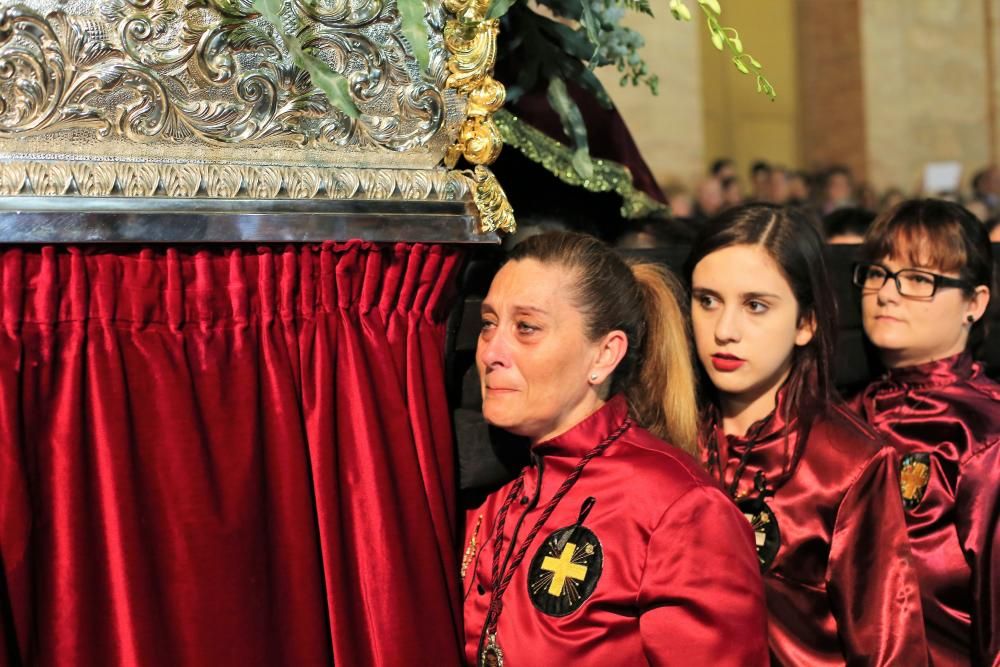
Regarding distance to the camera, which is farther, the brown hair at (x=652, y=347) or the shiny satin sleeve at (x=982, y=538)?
the shiny satin sleeve at (x=982, y=538)

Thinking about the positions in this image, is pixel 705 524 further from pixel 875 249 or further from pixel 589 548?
pixel 875 249

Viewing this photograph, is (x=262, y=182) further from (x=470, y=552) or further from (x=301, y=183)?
(x=470, y=552)

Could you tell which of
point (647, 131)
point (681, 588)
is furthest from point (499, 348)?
point (647, 131)

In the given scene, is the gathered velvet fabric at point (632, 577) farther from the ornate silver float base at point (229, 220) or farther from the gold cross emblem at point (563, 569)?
the ornate silver float base at point (229, 220)

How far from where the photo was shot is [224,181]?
1545 millimetres

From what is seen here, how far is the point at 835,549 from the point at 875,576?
88 mm

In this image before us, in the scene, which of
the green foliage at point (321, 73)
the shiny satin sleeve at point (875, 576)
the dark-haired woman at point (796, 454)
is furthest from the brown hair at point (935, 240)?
the green foliage at point (321, 73)

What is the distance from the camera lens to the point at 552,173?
92.1 inches

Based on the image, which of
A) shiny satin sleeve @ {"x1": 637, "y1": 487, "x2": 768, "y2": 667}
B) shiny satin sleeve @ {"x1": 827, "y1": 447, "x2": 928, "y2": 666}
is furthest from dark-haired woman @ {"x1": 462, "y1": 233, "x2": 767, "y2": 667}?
shiny satin sleeve @ {"x1": 827, "y1": 447, "x2": 928, "y2": 666}

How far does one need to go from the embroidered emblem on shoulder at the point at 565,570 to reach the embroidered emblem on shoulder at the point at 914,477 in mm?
1021

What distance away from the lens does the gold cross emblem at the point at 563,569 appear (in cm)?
181

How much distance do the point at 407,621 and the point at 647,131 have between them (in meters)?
7.14

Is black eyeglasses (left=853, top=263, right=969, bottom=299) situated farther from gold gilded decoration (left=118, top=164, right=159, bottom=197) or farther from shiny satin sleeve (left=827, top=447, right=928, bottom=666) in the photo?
→ gold gilded decoration (left=118, top=164, right=159, bottom=197)

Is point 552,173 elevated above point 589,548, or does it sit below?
above
